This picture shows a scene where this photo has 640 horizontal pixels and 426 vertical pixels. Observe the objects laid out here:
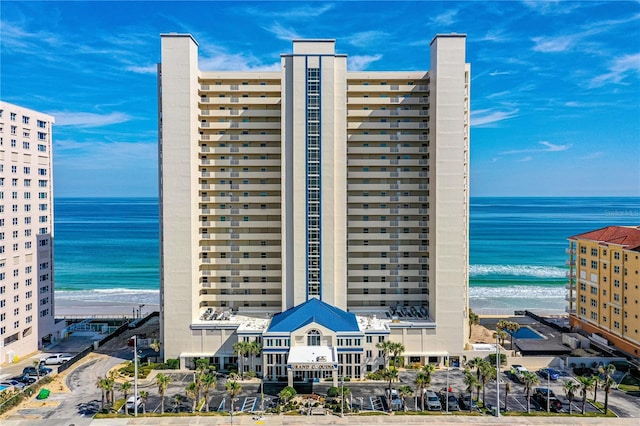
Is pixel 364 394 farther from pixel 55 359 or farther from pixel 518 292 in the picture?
pixel 518 292

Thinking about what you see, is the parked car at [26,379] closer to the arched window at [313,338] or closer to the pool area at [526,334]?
the arched window at [313,338]

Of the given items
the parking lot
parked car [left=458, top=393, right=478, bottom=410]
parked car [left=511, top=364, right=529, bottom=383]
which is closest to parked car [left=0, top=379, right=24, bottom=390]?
the parking lot

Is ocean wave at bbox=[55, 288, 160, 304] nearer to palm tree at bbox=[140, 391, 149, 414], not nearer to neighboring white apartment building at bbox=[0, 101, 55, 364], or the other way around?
neighboring white apartment building at bbox=[0, 101, 55, 364]

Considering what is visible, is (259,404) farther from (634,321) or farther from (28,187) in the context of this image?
(634,321)

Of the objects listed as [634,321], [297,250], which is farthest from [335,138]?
[634,321]

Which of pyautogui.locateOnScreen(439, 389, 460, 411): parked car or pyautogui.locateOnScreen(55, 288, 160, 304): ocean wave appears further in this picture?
pyautogui.locateOnScreen(55, 288, 160, 304): ocean wave

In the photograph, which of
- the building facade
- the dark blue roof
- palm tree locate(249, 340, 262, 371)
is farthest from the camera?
the building facade

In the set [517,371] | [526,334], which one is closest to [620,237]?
[526,334]
